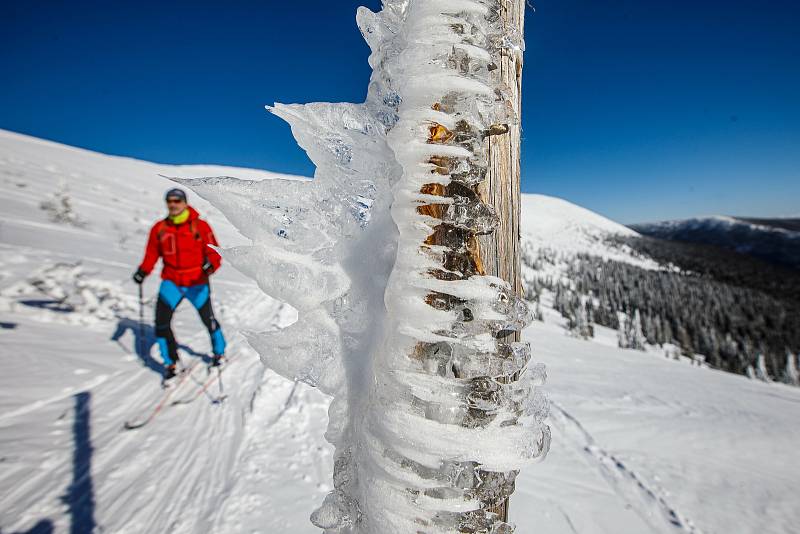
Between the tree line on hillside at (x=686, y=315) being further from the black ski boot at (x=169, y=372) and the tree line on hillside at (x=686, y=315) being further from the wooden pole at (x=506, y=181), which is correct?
the wooden pole at (x=506, y=181)

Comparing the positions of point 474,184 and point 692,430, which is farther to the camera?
point 692,430

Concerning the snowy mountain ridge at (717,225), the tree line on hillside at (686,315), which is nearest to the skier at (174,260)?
the tree line on hillside at (686,315)

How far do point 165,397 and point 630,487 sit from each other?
4.22 metres

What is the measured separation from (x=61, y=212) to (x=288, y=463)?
11759 mm

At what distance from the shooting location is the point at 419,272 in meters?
0.90

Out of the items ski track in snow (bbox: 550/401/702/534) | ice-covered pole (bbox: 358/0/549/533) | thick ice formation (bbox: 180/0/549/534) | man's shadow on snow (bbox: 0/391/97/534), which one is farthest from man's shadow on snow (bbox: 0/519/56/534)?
ski track in snow (bbox: 550/401/702/534)

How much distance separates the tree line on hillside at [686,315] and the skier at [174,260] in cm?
1031

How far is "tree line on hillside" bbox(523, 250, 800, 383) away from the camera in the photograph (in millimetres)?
12234

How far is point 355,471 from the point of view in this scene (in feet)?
3.50

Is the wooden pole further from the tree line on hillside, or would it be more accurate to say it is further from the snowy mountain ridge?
the snowy mountain ridge

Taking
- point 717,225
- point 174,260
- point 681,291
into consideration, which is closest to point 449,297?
point 174,260

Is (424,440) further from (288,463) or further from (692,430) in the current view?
(692,430)

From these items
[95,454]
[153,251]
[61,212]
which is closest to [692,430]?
[95,454]

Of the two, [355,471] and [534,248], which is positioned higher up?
[534,248]
